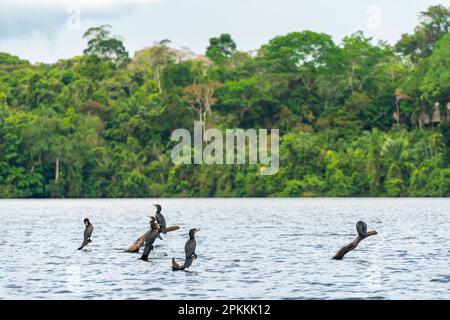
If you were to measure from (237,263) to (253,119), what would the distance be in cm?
8103

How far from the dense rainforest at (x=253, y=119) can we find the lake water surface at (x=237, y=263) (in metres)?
45.4

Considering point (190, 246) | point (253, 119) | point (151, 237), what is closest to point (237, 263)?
point (151, 237)

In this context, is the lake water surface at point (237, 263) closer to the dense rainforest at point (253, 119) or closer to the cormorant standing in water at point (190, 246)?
the cormorant standing in water at point (190, 246)

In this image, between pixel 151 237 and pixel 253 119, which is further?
pixel 253 119

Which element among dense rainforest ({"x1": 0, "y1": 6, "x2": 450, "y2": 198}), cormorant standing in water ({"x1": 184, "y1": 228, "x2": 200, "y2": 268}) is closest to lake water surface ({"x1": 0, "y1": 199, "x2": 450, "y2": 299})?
cormorant standing in water ({"x1": 184, "y1": 228, "x2": 200, "y2": 268})

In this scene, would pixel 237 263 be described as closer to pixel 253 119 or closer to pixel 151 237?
pixel 151 237

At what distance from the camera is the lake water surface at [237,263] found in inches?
977

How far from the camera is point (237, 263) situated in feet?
103

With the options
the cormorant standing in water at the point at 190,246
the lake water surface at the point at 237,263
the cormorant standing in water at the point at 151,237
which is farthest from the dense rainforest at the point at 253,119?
the cormorant standing in water at the point at 190,246

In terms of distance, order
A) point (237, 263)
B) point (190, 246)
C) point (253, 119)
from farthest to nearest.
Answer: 1. point (253, 119)
2. point (237, 263)
3. point (190, 246)
